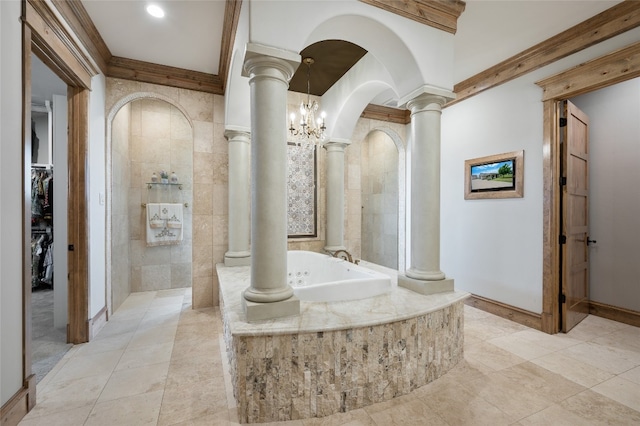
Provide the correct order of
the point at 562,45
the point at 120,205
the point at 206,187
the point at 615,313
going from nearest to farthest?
the point at 562,45 < the point at 615,313 < the point at 206,187 < the point at 120,205

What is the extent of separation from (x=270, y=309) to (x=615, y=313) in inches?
150

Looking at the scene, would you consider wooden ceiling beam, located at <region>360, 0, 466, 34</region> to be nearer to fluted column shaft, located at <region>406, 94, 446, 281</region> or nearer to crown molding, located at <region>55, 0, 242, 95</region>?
fluted column shaft, located at <region>406, 94, 446, 281</region>

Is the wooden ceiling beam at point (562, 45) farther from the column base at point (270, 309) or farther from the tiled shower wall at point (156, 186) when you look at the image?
the tiled shower wall at point (156, 186)

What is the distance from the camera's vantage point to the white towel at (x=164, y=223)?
13.8ft

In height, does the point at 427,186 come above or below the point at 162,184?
below

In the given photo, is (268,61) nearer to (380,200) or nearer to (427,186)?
(427,186)

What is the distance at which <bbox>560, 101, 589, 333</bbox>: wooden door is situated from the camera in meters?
2.75

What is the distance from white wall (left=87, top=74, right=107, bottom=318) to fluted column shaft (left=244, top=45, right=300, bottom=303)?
6.38 feet

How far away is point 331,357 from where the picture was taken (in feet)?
5.26

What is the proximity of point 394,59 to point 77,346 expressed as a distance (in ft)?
11.9

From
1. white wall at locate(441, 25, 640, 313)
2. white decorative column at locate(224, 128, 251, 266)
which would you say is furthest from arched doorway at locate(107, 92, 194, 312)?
white wall at locate(441, 25, 640, 313)

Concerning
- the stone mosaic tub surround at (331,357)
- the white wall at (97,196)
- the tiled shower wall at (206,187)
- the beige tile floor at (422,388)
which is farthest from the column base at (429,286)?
the white wall at (97,196)

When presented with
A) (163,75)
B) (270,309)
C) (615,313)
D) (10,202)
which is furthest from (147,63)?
(615,313)

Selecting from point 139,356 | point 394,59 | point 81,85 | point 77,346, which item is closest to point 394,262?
point 394,59
